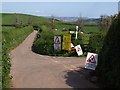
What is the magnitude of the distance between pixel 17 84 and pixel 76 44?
15234 mm

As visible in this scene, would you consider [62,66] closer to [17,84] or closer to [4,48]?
[17,84]

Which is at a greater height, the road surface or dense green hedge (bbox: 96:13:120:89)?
dense green hedge (bbox: 96:13:120:89)

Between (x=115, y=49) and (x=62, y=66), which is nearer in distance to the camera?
(x=115, y=49)

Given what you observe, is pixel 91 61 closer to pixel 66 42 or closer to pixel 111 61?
pixel 111 61

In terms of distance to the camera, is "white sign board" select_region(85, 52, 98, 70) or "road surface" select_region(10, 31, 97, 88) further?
"white sign board" select_region(85, 52, 98, 70)

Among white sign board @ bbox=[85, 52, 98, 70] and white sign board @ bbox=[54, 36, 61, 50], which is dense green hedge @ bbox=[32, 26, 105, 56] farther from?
white sign board @ bbox=[85, 52, 98, 70]

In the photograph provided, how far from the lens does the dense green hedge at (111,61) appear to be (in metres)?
12.8

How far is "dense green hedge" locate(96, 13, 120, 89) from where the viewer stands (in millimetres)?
12787

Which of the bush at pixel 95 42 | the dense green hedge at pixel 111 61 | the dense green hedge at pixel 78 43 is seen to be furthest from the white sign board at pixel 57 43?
the dense green hedge at pixel 111 61

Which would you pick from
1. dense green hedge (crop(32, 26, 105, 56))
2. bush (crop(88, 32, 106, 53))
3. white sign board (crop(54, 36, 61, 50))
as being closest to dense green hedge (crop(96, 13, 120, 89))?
dense green hedge (crop(32, 26, 105, 56))

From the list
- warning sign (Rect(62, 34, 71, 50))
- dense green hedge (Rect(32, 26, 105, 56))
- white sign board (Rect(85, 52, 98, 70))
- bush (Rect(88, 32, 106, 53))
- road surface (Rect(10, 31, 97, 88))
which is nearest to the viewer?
road surface (Rect(10, 31, 97, 88))

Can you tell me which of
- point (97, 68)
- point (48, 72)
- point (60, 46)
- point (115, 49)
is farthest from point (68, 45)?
point (115, 49)

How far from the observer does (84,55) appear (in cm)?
2766

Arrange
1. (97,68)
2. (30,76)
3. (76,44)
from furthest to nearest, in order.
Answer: (76,44) → (30,76) → (97,68)
